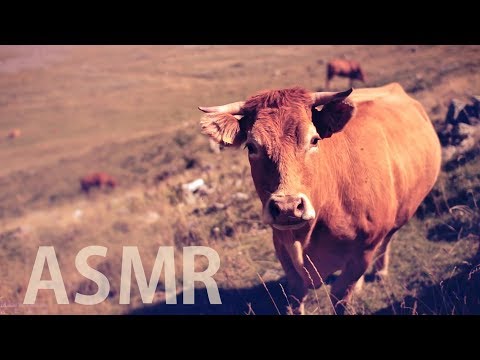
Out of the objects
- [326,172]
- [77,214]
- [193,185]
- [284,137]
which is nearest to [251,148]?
[284,137]

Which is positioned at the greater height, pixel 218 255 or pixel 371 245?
pixel 371 245

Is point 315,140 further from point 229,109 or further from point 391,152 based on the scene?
point 391,152

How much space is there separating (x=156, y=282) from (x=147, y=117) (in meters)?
10.7

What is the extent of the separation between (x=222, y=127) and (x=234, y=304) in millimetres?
2416

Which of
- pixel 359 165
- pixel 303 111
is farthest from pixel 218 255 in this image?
pixel 303 111

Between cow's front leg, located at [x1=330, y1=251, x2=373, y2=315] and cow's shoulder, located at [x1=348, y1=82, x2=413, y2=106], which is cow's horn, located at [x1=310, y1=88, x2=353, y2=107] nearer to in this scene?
cow's shoulder, located at [x1=348, y1=82, x2=413, y2=106]

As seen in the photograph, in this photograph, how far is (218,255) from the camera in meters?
6.68

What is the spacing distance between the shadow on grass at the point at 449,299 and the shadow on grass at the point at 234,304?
115 cm

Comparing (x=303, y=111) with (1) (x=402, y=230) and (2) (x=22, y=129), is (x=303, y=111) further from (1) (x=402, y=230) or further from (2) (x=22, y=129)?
(2) (x=22, y=129)

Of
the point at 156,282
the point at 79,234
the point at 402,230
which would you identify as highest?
the point at 402,230

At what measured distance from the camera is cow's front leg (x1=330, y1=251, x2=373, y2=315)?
15.8 ft

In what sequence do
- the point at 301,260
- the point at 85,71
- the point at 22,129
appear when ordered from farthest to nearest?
the point at 22,129
the point at 85,71
the point at 301,260

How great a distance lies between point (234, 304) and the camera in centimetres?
568

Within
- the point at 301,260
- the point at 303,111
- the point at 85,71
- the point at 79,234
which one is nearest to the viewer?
the point at 303,111
